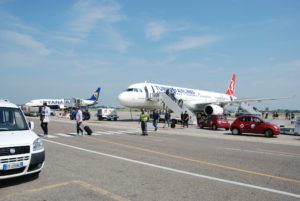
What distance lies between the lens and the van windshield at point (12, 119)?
23.5 feet

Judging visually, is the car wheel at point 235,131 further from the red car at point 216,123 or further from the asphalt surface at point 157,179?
the asphalt surface at point 157,179

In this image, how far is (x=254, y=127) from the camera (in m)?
20.7

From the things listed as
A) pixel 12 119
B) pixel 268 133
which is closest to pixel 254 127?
pixel 268 133

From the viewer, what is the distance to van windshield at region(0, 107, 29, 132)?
7176 mm

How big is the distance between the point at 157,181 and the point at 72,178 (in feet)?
6.71

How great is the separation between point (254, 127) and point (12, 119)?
57.4 feet

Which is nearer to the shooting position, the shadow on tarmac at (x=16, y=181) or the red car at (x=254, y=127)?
the shadow on tarmac at (x=16, y=181)

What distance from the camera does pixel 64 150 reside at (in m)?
11.3

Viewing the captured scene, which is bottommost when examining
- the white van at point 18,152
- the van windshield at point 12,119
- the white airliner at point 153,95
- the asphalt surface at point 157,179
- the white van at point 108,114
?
the asphalt surface at point 157,179

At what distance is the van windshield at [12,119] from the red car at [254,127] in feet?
55.9

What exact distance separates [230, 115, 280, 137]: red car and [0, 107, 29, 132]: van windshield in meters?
17.0

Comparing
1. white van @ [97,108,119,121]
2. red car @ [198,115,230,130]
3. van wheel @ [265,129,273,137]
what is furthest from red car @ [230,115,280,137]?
white van @ [97,108,119,121]

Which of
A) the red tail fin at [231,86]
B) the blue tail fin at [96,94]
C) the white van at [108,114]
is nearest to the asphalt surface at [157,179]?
the white van at [108,114]

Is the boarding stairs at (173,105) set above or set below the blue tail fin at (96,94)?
below
